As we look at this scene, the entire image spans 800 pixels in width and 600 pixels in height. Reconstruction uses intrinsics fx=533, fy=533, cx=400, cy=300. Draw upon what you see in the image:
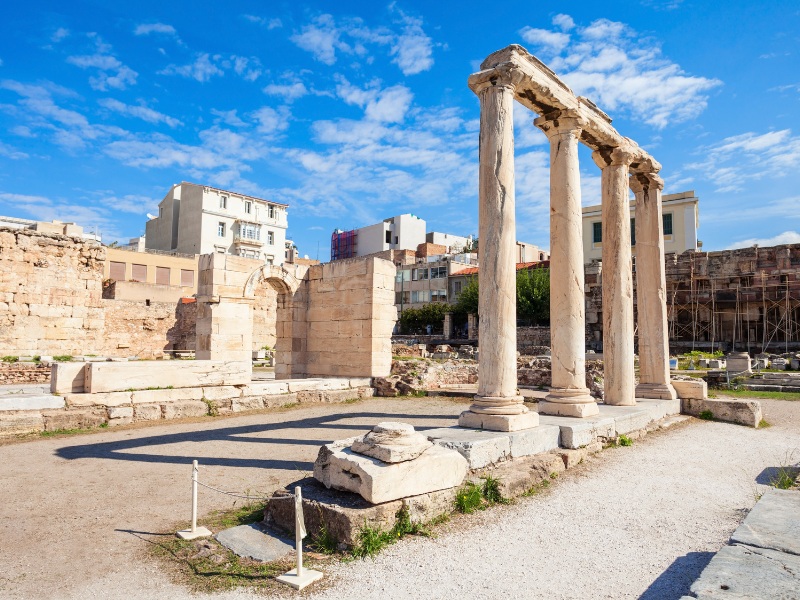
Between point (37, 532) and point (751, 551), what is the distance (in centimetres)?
578

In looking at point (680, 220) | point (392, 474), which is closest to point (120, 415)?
point (392, 474)

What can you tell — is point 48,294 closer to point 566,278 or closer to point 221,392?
point 221,392

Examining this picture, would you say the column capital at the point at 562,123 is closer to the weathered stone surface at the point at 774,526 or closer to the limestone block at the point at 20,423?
the weathered stone surface at the point at 774,526

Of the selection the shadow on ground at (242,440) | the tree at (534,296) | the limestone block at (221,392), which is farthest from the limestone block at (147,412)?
the tree at (534,296)

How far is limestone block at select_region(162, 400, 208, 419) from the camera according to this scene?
1108 cm

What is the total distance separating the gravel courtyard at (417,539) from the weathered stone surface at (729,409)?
1.92 meters

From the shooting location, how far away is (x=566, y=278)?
9.38 m

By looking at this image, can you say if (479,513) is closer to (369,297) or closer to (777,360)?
(369,297)

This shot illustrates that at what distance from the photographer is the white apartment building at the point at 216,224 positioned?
167ft

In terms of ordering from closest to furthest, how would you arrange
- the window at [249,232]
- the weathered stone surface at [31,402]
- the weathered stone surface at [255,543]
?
the weathered stone surface at [255,543]
the weathered stone surface at [31,402]
the window at [249,232]

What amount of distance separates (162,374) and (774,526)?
1063 centimetres

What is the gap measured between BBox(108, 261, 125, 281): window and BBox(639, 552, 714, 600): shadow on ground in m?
44.1

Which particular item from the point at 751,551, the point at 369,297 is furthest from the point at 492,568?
the point at 369,297

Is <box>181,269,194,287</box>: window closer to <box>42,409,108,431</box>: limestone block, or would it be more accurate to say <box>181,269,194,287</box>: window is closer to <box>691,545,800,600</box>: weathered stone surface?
<box>42,409,108,431</box>: limestone block
